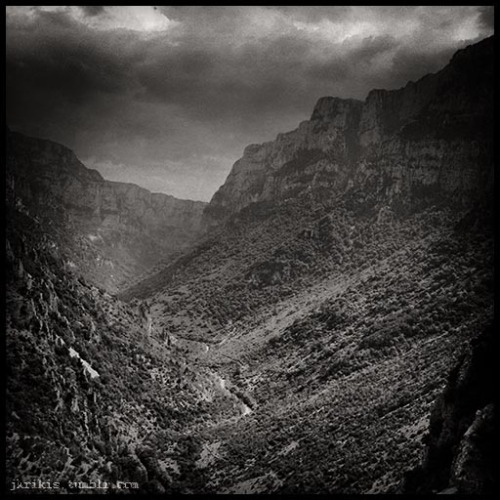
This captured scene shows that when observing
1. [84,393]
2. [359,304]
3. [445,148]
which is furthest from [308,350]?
[445,148]

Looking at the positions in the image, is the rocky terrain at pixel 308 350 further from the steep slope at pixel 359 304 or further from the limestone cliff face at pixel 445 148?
the limestone cliff face at pixel 445 148

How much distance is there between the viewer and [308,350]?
113000 millimetres

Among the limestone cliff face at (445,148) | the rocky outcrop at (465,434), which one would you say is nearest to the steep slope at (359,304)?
the limestone cliff face at (445,148)

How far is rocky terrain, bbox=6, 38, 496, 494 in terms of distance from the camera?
53419mm

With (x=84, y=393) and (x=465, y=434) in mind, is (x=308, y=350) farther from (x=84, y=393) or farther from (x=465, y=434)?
(x=465, y=434)

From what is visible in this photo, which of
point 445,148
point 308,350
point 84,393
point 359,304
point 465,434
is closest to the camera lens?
point 465,434

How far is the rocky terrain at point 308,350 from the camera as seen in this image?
53.4m

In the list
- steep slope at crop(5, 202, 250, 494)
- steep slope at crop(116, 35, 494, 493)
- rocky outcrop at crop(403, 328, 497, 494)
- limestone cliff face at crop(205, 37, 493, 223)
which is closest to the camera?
rocky outcrop at crop(403, 328, 497, 494)

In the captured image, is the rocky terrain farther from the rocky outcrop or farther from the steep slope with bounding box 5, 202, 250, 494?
the steep slope with bounding box 5, 202, 250, 494

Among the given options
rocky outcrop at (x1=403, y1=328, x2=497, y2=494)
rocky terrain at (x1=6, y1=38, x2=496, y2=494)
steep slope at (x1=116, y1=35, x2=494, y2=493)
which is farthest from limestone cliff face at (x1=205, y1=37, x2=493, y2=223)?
rocky outcrop at (x1=403, y1=328, x2=497, y2=494)

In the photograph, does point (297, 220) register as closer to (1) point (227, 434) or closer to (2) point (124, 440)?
(1) point (227, 434)

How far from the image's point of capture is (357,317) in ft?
375

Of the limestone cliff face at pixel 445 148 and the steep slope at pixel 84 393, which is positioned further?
the limestone cliff face at pixel 445 148

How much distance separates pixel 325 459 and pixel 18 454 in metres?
33.7
